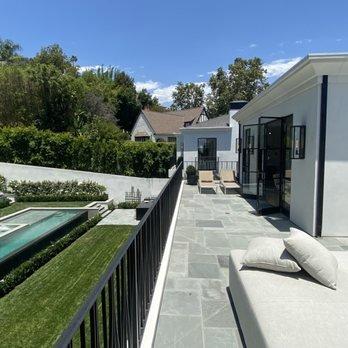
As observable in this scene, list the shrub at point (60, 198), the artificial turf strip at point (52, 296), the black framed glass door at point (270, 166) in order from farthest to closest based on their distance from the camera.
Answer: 1. the shrub at point (60, 198)
2. the black framed glass door at point (270, 166)
3. the artificial turf strip at point (52, 296)

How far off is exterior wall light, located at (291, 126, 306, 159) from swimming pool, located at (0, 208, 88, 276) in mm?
7471

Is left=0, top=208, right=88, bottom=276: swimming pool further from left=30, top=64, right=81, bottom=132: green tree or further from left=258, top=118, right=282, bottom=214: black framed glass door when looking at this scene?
left=30, top=64, right=81, bottom=132: green tree

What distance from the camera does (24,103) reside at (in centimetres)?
2645

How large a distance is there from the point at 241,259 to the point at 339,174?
12.2 ft

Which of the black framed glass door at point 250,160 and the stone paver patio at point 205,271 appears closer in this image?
the stone paver patio at point 205,271

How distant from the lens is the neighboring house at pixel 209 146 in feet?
61.7

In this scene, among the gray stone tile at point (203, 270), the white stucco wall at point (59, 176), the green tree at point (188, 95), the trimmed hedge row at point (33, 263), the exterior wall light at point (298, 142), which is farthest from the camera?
the green tree at point (188, 95)

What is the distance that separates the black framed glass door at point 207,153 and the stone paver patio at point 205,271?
31.6 feet

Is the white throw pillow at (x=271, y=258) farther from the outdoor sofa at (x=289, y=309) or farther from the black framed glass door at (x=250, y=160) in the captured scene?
the black framed glass door at (x=250, y=160)

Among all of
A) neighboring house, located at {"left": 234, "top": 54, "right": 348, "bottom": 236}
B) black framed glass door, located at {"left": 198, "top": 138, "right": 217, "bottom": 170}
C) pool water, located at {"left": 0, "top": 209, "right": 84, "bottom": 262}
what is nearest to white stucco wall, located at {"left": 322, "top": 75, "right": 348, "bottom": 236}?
neighboring house, located at {"left": 234, "top": 54, "right": 348, "bottom": 236}

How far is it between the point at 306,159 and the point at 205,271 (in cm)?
348

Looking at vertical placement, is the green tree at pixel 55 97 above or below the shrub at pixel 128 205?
above

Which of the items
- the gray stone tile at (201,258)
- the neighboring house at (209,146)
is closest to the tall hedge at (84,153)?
the neighboring house at (209,146)

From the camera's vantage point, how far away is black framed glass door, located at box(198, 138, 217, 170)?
1895cm
